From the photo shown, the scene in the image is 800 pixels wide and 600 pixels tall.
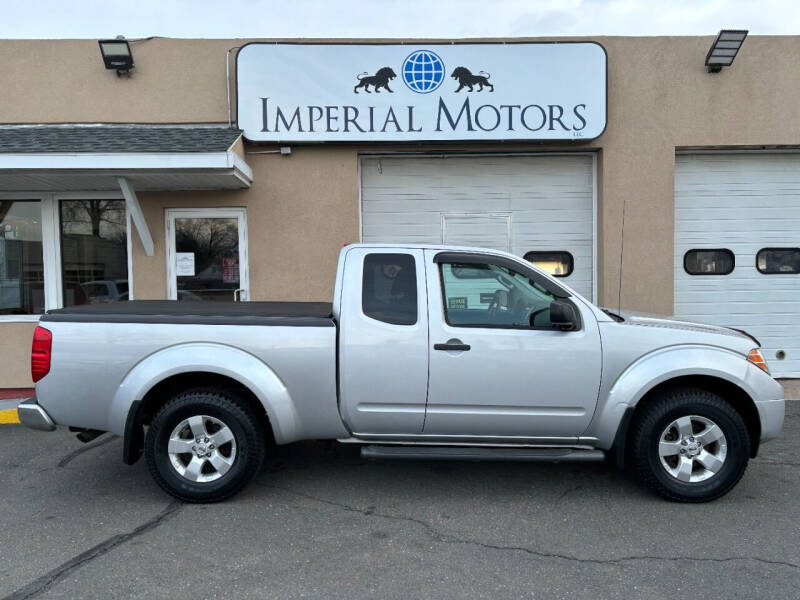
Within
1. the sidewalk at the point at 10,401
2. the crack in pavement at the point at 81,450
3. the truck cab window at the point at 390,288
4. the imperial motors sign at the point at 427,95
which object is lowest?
the crack in pavement at the point at 81,450

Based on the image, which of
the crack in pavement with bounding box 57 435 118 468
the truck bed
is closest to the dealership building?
the crack in pavement with bounding box 57 435 118 468

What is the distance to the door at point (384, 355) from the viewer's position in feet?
13.6

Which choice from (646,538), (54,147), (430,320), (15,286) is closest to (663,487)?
(646,538)

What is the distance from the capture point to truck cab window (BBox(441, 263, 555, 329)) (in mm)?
4234

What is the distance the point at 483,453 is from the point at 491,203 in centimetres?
482

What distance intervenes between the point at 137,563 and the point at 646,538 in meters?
3.12

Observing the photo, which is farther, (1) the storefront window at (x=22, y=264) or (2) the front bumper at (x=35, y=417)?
(1) the storefront window at (x=22, y=264)

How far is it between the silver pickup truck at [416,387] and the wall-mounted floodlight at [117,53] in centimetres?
487

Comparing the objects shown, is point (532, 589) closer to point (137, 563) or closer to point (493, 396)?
point (493, 396)

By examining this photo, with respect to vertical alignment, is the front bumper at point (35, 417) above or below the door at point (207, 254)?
below

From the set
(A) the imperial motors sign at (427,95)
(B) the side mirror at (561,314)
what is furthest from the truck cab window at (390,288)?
(A) the imperial motors sign at (427,95)

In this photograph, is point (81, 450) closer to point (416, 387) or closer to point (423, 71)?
point (416, 387)

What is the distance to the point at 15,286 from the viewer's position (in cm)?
800

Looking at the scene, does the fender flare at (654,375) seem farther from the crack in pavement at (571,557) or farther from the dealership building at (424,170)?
the dealership building at (424,170)
